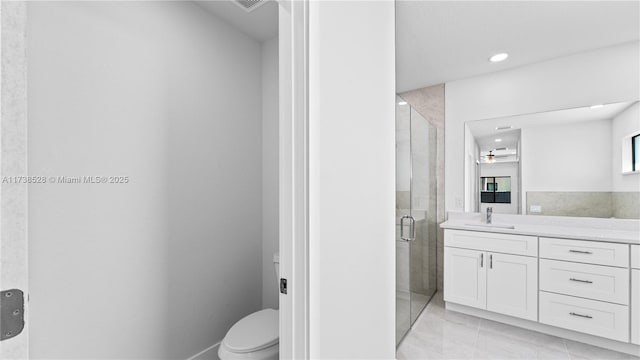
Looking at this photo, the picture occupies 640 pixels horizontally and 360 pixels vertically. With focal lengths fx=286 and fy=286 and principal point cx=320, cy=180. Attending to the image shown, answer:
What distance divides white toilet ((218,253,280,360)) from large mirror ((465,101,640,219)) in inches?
91.3

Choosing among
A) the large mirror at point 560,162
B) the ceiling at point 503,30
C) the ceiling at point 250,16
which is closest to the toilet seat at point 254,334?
the ceiling at point 250,16

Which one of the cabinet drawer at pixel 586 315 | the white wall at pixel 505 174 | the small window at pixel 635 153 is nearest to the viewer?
the cabinet drawer at pixel 586 315

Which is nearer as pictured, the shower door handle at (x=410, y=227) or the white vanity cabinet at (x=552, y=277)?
the white vanity cabinet at (x=552, y=277)

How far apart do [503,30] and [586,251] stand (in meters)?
1.70

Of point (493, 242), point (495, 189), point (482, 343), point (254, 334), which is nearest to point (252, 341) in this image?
point (254, 334)

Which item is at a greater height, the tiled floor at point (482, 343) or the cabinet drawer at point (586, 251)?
the cabinet drawer at point (586, 251)

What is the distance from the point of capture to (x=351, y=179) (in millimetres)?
1271

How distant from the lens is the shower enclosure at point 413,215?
6.74 ft

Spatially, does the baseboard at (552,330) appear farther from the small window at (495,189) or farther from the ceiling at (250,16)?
the ceiling at (250,16)

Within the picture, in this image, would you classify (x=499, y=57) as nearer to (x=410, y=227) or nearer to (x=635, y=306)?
(x=410, y=227)

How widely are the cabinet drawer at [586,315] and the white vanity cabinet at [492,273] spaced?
0.29 feet

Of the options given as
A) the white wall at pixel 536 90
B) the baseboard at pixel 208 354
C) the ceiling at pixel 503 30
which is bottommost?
the baseboard at pixel 208 354

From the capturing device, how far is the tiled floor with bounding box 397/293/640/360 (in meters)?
1.99

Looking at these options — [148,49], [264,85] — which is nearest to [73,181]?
[148,49]
